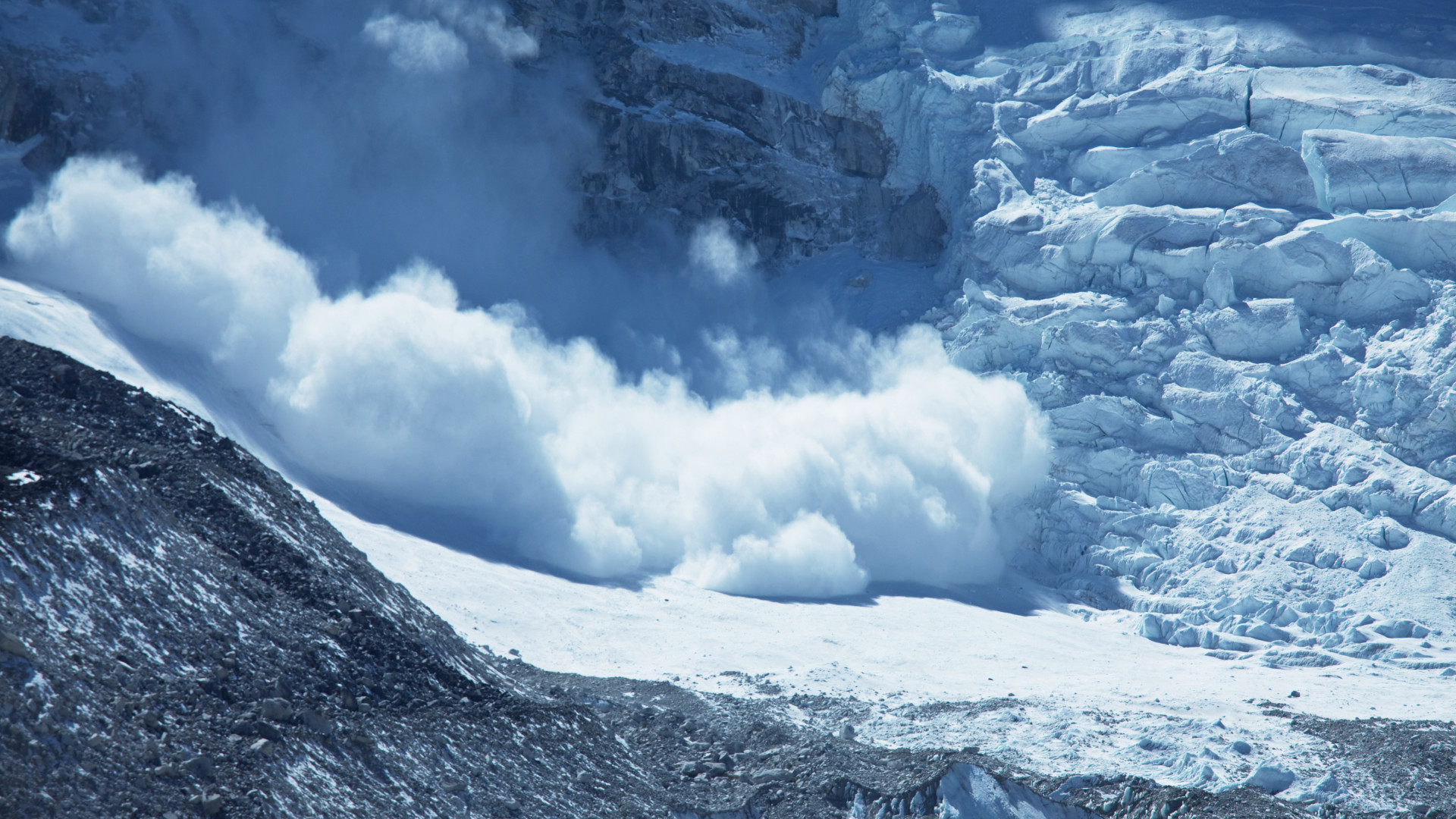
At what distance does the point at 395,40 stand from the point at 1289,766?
45117 millimetres

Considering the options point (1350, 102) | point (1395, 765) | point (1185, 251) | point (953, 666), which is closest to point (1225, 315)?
point (1185, 251)

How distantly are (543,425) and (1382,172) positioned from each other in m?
30.7

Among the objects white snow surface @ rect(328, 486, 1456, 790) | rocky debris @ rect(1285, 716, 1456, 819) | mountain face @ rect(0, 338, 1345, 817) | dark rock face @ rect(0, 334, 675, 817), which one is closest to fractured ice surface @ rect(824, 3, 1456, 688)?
white snow surface @ rect(328, 486, 1456, 790)

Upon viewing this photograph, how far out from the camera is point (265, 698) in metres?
16.1

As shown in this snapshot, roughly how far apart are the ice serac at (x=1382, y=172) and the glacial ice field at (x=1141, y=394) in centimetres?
11

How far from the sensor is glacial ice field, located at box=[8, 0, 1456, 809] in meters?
29.3

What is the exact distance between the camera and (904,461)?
43750 mm

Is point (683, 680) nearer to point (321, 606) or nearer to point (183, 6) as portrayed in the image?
point (321, 606)

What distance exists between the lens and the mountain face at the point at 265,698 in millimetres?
13992

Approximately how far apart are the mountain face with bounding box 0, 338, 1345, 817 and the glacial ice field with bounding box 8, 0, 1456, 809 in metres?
4.68

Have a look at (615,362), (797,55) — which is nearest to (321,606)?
(615,362)

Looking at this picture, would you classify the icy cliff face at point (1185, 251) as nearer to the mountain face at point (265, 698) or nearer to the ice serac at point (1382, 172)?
the ice serac at point (1382, 172)

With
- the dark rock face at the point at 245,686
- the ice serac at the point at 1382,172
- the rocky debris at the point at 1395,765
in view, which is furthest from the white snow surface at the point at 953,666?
the ice serac at the point at 1382,172

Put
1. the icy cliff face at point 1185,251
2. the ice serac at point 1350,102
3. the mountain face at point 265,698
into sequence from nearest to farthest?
the mountain face at point 265,698 → the icy cliff face at point 1185,251 → the ice serac at point 1350,102
